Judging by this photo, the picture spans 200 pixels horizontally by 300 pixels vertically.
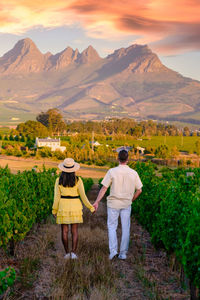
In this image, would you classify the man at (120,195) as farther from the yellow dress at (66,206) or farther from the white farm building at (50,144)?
the white farm building at (50,144)

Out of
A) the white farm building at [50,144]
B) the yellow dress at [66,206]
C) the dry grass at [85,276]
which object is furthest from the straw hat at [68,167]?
the white farm building at [50,144]

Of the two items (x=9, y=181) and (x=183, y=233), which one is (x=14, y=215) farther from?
(x=183, y=233)

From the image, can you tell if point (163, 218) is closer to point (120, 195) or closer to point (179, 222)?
point (179, 222)

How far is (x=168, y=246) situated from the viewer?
6691mm

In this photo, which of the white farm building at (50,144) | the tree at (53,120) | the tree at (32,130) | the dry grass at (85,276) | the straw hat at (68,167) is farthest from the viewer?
the tree at (53,120)

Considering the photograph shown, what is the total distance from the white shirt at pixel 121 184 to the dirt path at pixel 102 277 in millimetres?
1097

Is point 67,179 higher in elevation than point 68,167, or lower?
lower

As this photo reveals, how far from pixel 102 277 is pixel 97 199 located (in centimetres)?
176

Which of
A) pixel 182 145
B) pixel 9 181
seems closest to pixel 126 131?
pixel 182 145

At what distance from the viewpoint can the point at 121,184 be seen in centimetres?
758

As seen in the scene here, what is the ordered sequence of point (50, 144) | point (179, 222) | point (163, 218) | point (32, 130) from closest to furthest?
point (179, 222)
point (163, 218)
point (50, 144)
point (32, 130)

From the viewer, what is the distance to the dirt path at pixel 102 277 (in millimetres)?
5547

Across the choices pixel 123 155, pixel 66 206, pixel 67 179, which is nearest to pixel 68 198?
pixel 66 206

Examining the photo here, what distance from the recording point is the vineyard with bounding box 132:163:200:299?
4.94 meters
